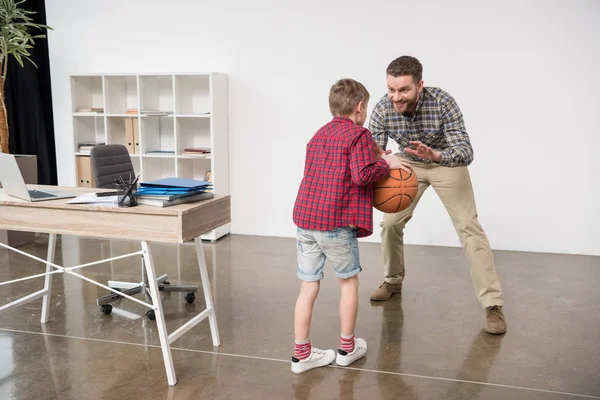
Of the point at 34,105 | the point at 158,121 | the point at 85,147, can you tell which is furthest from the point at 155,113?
the point at 34,105

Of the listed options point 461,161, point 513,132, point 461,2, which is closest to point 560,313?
point 461,161

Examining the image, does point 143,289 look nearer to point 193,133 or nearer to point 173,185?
point 173,185

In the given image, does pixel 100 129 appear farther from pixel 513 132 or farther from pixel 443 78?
pixel 513 132

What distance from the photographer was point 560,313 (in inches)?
137

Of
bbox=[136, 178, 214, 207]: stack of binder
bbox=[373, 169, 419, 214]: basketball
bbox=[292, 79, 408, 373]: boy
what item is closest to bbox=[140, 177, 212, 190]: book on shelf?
bbox=[136, 178, 214, 207]: stack of binder

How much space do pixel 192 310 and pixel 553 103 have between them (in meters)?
3.47

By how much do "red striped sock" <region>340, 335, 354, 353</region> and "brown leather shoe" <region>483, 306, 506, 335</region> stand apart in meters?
0.88

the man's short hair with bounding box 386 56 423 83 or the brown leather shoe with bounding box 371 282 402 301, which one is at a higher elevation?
the man's short hair with bounding box 386 56 423 83

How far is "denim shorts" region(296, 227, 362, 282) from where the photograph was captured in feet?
8.42

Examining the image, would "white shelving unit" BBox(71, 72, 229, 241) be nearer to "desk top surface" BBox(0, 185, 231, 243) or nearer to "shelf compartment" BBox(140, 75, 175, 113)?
"shelf compartment" BBox(140, 75, 175, 113)

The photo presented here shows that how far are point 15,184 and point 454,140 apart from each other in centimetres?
224

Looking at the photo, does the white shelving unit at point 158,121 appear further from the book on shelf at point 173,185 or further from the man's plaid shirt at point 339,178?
the man's plaid shirt at point 339,178

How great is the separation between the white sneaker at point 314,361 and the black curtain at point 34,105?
4540 mm

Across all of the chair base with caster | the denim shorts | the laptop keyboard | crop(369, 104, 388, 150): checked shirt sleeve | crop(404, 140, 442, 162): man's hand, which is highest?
crop(369, 104, 388, 150): checked shirt sleeve
